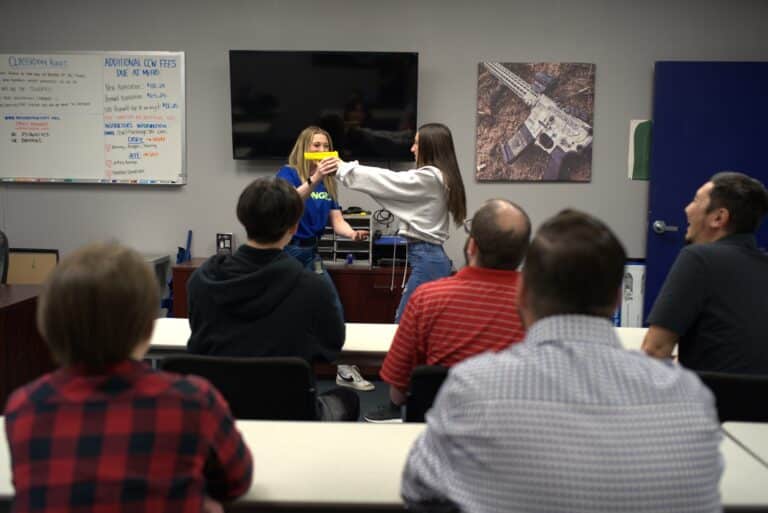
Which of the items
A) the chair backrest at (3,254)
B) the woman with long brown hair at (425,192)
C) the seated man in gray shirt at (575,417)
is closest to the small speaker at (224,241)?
the chair backrest at (3,254)

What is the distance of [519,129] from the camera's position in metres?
4.21

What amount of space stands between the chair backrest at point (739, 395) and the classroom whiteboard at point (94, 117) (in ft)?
12.0

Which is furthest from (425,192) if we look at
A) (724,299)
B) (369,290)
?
(724,299)

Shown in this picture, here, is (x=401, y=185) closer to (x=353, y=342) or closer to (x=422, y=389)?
(x=353, y=342)

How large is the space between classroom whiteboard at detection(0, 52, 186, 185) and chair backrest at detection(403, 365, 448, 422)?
321 cm

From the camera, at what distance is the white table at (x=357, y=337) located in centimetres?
212

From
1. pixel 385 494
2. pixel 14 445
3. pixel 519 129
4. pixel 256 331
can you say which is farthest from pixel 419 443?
pixel 519 129

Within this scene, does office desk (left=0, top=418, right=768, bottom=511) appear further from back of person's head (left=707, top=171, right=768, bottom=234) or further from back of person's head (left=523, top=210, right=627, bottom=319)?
back of person's head (left=707, top=171, right=768, bottom=234)

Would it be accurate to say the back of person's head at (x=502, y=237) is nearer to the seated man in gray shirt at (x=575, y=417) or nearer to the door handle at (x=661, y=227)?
the seated man in gray shirt at (x=575, y=417)

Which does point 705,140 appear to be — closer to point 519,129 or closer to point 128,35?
point 519,129

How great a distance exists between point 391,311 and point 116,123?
90.0 inches

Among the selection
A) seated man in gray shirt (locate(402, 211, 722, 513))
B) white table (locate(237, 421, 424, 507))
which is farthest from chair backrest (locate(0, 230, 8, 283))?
seated man in gray shirt (locate(402, 211, 722, 513))

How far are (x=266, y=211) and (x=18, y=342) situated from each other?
181 cm

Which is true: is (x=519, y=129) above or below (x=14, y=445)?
above
